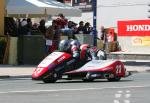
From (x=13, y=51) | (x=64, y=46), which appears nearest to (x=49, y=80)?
(x=64, y=46)

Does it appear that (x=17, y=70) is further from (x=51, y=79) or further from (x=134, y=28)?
(x=134, y=28)

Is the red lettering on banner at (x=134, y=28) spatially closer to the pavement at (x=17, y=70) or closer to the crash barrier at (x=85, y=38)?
the crash barrier at (x=85, y=38)

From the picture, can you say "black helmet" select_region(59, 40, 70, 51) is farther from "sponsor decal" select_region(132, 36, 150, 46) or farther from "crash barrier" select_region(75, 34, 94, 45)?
"sponsor decal" select_region(132, 36, 150, 46)

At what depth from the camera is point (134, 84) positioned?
782 inches

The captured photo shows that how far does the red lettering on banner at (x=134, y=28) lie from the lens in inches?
1751

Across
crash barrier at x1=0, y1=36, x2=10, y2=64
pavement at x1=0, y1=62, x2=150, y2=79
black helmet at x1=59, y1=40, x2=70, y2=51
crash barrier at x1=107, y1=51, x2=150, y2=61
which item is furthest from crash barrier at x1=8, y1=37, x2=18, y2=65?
crash barrier at x1=107, y1=51, x2=150, y2=61

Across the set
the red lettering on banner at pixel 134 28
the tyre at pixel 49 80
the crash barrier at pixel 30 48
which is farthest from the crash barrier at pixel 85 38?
the red lettering on banner at pixel 134 28

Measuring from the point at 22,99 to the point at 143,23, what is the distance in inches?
1207

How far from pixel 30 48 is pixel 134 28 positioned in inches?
662

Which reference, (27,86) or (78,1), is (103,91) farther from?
(78,1)

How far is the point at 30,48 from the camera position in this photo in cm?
2947

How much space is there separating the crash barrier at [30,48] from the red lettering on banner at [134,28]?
1617 cm

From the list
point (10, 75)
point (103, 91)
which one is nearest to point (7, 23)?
point (10, 75)

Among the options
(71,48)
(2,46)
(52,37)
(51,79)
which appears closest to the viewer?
(51,79)
